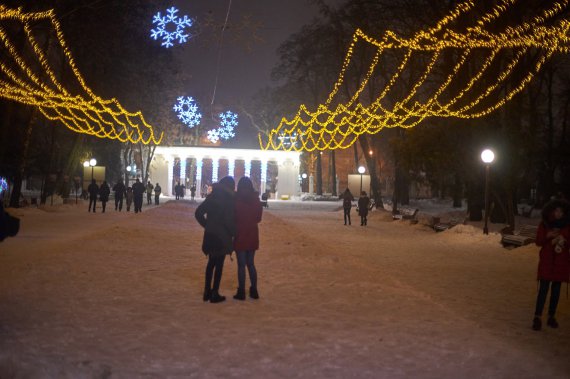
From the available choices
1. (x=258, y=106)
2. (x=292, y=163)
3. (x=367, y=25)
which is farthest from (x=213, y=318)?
(x=258, y=106)

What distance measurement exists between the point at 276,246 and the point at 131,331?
912 cm

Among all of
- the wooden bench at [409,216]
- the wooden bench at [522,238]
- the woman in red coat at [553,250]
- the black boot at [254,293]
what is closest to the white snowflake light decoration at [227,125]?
the wooden bench at [409,216]

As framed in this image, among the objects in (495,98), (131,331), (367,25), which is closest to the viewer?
(131,331)

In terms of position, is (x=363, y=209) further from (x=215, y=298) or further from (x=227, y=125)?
(x=227, y=125)

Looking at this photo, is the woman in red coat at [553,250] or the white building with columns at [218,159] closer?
the woman in red coat at [553,250]

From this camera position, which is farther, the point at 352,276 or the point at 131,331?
the point at 352,276

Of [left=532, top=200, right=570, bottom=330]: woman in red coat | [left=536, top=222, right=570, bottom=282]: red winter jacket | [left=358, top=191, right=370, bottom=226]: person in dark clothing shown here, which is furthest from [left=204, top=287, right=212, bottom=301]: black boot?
[left=358, top=191, right=370, bottom=226]: person in dark clothing

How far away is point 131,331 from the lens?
6.71 m

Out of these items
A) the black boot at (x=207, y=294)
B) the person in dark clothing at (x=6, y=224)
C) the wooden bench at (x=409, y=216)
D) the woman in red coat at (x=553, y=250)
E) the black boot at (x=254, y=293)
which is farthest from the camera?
the wooden bench at (x=409, y=216)

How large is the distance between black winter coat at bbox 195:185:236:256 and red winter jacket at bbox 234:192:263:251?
0.36ft

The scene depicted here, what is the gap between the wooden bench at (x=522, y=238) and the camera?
54.1 feet

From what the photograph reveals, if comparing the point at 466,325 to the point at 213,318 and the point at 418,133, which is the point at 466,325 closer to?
the point at 213,318

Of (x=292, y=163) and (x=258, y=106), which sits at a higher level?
(x=258, y=106)

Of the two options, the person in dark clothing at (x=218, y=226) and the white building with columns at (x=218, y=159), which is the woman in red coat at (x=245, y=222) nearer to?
the person in dark clothing at (x=218, y=226)
